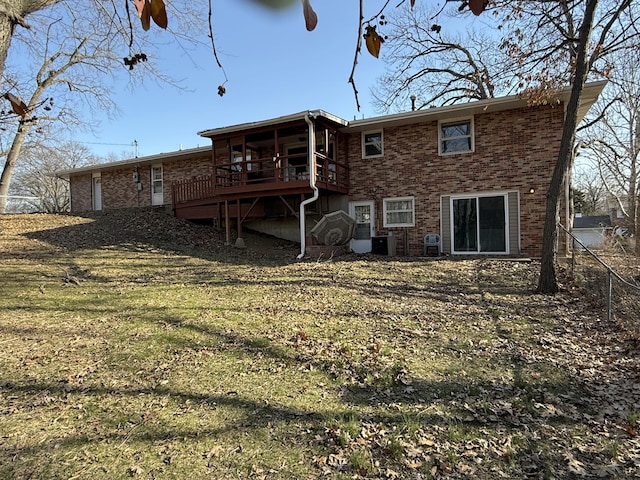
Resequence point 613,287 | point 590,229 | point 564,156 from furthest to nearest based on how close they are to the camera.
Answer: point 590,229 < point 564,156 < point 613,287

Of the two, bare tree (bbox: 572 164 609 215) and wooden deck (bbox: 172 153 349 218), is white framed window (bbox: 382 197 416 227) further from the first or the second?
bare tree (bbox: 572 164 609 215)

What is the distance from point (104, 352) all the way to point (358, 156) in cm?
1136

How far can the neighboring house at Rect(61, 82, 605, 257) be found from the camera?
11.8 metres

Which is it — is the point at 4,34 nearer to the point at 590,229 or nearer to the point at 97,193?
the point at 97,193

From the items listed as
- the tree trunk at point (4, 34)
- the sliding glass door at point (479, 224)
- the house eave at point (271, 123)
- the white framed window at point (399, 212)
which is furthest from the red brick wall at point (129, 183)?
the tree trunk at point (4, 34)

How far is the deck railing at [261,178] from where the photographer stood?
517 inches

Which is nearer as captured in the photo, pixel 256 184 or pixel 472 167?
pixel 472 167

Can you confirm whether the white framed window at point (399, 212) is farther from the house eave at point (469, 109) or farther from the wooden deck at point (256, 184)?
the house eave at point (469, 109)

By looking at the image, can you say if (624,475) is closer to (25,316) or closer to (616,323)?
(616,323)

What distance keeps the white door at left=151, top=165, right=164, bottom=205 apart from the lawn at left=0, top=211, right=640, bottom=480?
39.0 ft

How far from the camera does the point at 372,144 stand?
1409 centimetres

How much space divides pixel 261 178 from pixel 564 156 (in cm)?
985

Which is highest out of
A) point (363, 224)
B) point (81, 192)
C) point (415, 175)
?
point (81, 192)

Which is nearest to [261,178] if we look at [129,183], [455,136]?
[455,136]
